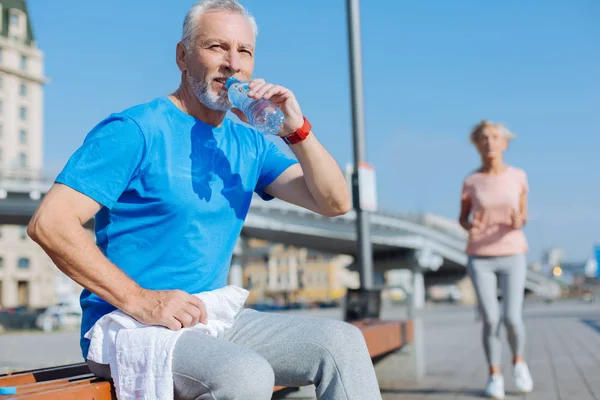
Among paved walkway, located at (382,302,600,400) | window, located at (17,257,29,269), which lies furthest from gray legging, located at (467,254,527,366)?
window, located at (17,257,29,269)

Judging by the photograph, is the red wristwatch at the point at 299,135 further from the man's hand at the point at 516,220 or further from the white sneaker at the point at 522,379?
the white sneaker at the point at 522,379

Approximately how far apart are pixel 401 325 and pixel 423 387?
0.62 m

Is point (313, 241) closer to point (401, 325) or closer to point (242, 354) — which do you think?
point (401, 325)

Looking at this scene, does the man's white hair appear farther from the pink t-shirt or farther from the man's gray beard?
the pink t-shirt

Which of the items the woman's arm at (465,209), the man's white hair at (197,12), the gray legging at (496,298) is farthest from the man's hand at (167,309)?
the woman's arm at (465,209)

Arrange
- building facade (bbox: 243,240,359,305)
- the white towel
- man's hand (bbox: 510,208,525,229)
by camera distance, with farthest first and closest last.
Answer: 1. building facade (bbox: 243,240,359,305)
2. man's hand (bbox: 510,208,525,229)
3. the white towel

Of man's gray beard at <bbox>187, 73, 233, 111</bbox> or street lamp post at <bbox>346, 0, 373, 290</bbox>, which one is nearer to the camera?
man's gray beard at <bbox>187, 73, 233, 111</bbox>

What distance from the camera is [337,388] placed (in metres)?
2.04

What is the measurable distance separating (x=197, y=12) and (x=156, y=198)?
717mm

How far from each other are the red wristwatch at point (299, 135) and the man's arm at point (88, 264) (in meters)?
0.66

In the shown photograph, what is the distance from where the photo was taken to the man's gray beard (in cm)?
241

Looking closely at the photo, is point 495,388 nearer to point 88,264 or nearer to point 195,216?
point 195,216

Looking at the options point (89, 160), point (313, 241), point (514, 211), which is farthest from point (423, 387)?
point (313, 241)

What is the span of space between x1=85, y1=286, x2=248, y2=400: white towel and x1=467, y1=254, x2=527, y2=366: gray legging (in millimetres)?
3601
